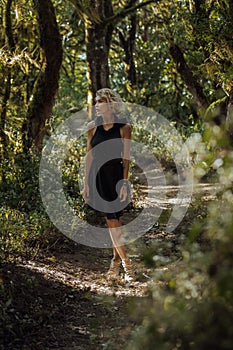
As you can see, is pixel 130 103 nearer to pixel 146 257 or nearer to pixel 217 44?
pixel 217 44

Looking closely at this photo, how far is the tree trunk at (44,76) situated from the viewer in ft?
29.4

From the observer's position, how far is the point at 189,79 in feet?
36.0

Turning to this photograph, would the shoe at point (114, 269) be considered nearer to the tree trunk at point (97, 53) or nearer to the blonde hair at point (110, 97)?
the blonde hair at point (110, 97)

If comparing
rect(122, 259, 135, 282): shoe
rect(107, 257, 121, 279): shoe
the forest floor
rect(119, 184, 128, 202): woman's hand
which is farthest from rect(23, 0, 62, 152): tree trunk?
rect(122, 259, 135, 282): shoe

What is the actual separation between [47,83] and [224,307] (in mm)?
6939

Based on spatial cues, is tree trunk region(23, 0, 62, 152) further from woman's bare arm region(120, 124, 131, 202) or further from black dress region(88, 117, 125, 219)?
woman's bare arm region(120, 124, 131, 202)

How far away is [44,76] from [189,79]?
3.23 m

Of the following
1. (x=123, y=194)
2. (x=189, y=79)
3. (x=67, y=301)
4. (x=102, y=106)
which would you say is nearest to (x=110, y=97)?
(x=102, y=106)

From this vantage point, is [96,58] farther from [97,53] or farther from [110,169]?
[110,169]

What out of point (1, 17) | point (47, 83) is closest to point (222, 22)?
point (47, 83)

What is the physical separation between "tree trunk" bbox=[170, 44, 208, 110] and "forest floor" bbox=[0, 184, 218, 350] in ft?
13.5

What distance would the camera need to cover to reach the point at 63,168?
9.31 m

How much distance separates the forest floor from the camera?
427 cm

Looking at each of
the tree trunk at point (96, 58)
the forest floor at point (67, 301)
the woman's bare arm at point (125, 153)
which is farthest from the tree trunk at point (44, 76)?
the woman's bare arm at point (125, 153)
